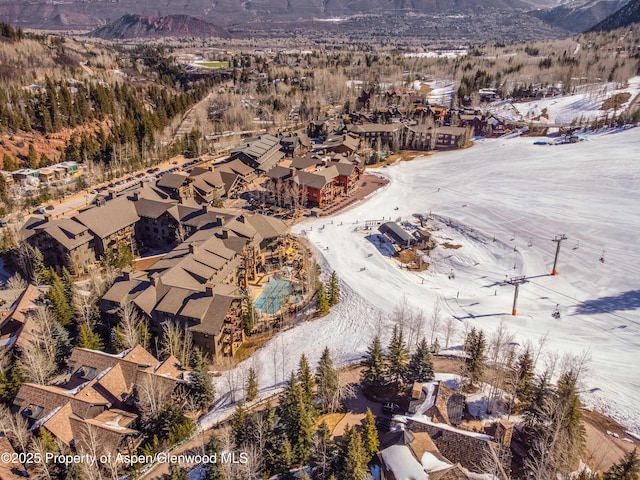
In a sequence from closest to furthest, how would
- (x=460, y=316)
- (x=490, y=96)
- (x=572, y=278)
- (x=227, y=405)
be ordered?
(x=227, y=405), (x=460, y=316), (x=572, y=278), (x=490, y=96)

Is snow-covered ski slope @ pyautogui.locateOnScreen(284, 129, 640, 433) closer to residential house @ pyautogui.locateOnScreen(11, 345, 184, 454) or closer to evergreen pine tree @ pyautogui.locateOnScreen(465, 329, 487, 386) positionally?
evergreen pine tree @ pyautogui.locateOnScreen(465, 329, 487, 386)

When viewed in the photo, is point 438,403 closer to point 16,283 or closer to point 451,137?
point 16,283

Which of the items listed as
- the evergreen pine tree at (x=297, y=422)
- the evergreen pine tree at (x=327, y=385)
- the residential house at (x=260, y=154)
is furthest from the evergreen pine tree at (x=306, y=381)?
the residential house at (x=260, y=154)

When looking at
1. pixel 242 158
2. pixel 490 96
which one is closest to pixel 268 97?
pixel 242 158

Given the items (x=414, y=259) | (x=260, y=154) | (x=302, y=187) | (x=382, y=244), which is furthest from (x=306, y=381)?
(x=260, y=154)

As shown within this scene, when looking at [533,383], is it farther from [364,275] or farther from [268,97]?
[268,97]

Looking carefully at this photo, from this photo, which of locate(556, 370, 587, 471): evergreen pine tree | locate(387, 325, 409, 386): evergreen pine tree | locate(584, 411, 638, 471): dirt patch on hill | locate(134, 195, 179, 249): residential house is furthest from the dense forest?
locate(584, 411, 638, 471): dirt patch on hill
